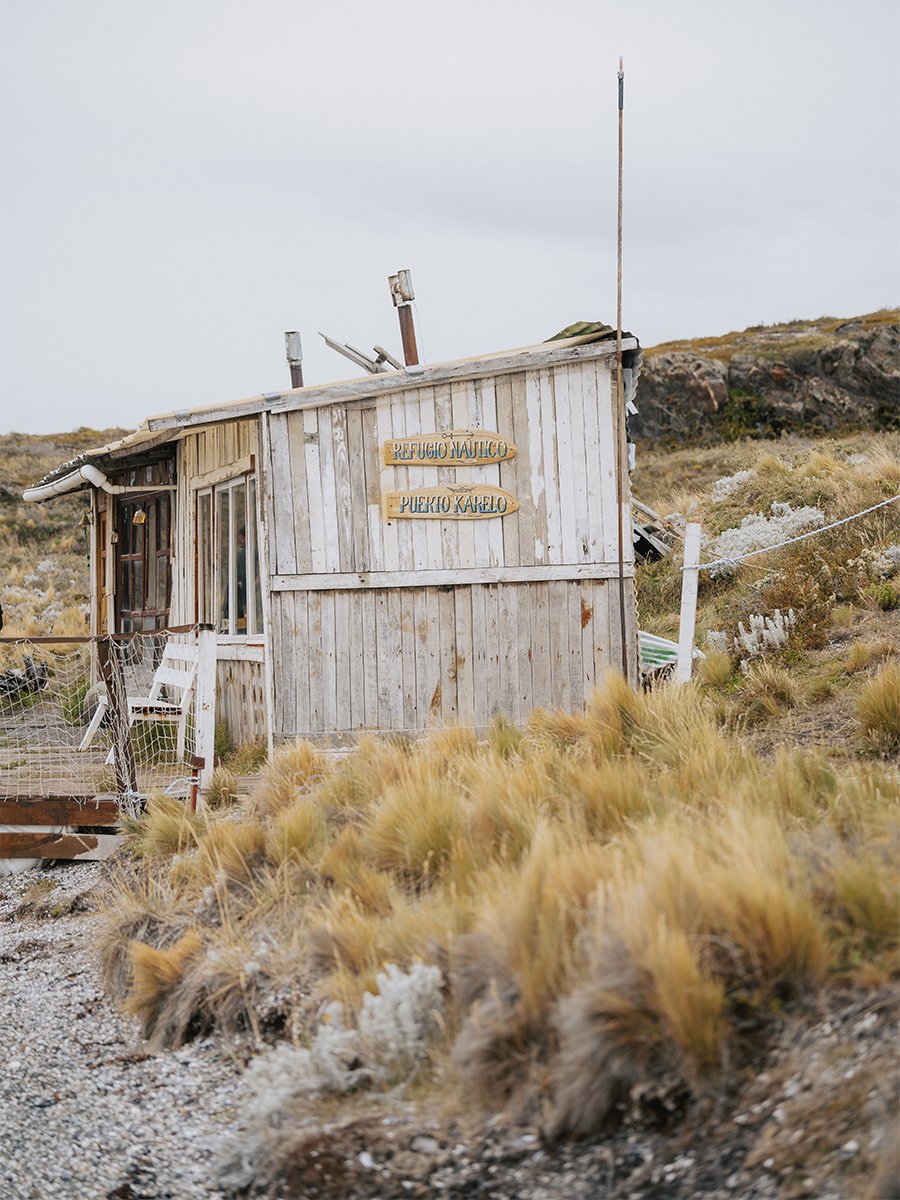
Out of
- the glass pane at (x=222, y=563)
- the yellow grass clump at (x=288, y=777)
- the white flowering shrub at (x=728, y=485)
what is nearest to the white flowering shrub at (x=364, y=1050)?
the yellow grass clump at (x=288, y=777)

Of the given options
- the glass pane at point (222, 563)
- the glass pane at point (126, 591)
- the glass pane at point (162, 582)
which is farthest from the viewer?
the glass pane at point (126, 591)

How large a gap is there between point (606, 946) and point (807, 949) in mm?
577

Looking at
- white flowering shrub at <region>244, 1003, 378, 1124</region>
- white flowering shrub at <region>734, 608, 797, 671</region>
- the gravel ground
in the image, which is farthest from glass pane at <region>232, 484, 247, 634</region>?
white flowering shrub at <region>244, 1003, 378, 1124</region>

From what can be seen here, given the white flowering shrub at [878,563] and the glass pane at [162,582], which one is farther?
the glass pane at [162,582]

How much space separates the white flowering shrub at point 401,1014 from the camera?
13.2ft

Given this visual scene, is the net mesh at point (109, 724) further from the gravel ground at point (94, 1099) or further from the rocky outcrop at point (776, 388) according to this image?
the rocky outcrop at point (776, 388)

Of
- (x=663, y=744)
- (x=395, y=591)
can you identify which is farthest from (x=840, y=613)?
(x=663, y=744)

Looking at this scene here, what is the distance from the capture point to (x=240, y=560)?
11125 millimetres

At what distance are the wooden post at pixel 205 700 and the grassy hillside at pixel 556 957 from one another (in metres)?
1.30

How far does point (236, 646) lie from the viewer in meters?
11.0

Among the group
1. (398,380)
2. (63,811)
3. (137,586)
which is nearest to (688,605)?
(398,380)

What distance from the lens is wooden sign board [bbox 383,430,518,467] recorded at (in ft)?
31.9

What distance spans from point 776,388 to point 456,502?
2462 cm

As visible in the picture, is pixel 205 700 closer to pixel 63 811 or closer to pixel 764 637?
pixel 63 811
